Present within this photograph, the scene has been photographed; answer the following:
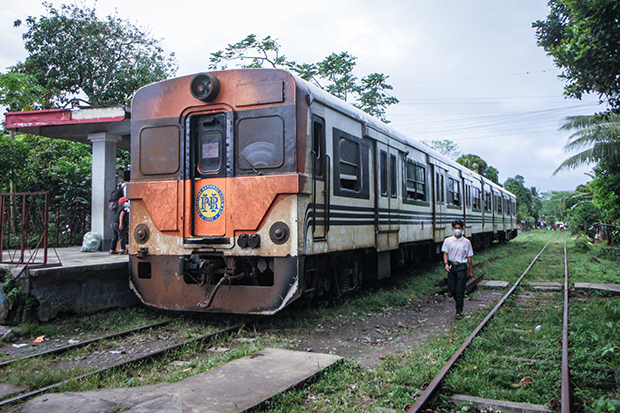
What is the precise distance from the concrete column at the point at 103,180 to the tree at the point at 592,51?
9881 mm

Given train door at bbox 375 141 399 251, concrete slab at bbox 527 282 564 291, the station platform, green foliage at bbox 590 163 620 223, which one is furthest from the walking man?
green foliage at bbox 590 163 620 223

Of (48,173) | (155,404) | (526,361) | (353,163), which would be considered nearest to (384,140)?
(353,163)

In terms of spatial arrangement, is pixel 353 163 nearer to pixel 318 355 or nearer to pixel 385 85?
pixel 318 355

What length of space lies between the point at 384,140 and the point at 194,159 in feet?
13.2

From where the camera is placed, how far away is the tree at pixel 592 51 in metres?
8.72

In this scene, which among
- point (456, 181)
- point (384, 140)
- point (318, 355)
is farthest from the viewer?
point (456, 181)

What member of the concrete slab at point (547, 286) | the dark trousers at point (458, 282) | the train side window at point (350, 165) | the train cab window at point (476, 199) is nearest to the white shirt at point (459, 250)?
the dark trousers at point (458, 282)

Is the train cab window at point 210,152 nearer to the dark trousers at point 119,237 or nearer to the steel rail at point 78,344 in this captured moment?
the steel rail at point 78,344

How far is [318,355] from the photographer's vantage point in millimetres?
5188

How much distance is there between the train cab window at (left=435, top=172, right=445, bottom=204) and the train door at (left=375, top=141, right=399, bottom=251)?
3728 mm

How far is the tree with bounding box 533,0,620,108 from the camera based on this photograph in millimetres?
8719

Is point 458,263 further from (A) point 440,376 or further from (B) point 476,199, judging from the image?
(B) point 476,199

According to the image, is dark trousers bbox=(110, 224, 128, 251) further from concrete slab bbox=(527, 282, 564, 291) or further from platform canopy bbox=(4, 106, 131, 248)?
concrete slab bbox=(527, 282, 564, 291)

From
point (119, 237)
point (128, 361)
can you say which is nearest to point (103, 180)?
point (119, 237)
